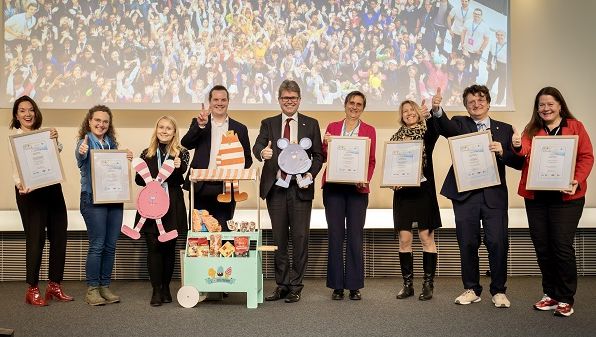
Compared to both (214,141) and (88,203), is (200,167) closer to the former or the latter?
(214,141)

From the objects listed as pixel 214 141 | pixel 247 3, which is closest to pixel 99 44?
pixel 247 3

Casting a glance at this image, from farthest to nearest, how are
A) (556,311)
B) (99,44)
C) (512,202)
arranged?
1. (512,202)
2. (99,44)
3. (556,311)

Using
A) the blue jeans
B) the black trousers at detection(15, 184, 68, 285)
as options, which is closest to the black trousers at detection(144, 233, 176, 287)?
the blue jeans

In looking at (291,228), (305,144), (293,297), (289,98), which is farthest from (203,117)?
(293,297)

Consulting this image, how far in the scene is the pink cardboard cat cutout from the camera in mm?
4703

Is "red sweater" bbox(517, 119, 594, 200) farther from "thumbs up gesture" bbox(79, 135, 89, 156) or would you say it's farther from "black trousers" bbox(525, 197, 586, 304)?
"thumbs up gesture" bbox(79, 135, 89, 156)

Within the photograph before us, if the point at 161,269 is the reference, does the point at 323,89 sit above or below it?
above

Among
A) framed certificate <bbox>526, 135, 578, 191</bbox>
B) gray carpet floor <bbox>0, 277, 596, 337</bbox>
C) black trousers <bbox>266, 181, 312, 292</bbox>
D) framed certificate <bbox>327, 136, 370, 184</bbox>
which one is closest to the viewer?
gray carpet floor <bbox>0, 277, 596, 337</bbox>

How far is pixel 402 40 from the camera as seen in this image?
6.51 m

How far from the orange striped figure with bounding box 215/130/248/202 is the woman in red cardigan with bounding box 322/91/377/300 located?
2.05ft

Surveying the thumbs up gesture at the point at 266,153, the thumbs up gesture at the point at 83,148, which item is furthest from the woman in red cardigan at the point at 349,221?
the thumbs up gesture at the point at 83,148

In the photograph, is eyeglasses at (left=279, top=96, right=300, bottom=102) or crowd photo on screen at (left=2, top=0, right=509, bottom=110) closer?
eyeglasses at (left=279, top=96, right=300, bottom=102)

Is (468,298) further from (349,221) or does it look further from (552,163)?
(552,163)

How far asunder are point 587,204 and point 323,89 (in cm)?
290
